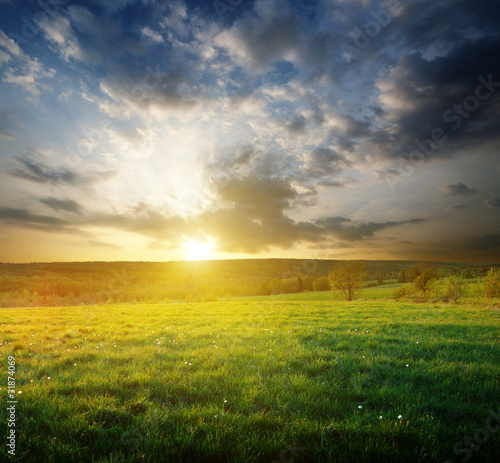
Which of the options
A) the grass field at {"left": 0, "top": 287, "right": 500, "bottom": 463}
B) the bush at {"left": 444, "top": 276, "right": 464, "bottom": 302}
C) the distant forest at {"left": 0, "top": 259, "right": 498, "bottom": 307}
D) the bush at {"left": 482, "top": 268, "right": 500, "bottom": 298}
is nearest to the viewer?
the grass field at {"left": 0, "top": 287, "right": 500, "bottom": 463}

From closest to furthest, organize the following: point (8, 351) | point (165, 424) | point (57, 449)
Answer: point (57, 449), point (165, 424), point (8, 351)

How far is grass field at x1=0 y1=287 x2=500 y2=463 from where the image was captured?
3.58 m

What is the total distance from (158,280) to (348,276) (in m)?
76.3

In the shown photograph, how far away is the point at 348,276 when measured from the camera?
2188 inches

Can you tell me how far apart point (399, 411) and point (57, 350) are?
9695mm

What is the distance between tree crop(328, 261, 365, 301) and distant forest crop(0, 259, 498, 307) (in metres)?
12.4

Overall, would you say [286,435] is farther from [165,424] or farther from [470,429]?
[470,429]

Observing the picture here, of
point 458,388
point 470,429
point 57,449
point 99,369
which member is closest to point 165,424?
point 57,449

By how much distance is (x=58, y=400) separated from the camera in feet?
15.7

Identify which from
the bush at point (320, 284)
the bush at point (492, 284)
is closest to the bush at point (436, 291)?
the bush at point (492, 284)

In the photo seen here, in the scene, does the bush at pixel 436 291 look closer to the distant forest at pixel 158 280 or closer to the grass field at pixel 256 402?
the distant forest at pixel 158 280

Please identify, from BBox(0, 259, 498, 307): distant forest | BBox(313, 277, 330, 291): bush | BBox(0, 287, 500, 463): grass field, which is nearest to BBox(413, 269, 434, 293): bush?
BBox(0, 259, 498, 307): distant forest

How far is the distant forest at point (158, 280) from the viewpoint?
69.0 m

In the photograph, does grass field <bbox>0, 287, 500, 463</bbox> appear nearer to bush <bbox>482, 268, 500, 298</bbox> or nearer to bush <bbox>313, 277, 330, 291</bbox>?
bush <bbox>482, 268, 500, 298</bbox>
